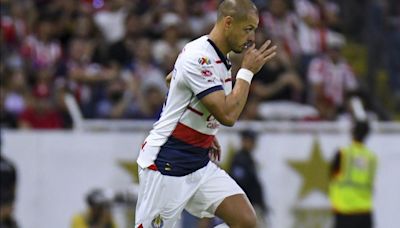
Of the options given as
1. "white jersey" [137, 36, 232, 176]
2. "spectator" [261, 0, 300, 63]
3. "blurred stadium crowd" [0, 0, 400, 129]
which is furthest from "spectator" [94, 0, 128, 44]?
"white jersey" [137, 36, 232, 176]

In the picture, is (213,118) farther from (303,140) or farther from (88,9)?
(88,9)

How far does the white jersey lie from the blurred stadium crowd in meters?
7.48

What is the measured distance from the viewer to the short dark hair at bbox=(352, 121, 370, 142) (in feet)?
50.4

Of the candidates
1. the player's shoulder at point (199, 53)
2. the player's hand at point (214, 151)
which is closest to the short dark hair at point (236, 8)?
the player's shoulder at point (199, 53)

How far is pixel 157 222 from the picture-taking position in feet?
30.8

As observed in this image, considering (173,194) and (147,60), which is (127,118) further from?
(173,194)

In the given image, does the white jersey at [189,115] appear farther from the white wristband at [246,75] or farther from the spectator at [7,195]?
the spectator at [7,195]

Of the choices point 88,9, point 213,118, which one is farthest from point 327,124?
point 213,118

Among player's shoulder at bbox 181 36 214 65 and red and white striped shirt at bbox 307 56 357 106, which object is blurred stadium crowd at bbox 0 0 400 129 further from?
player's shoulder at bbox 181 36 214 65

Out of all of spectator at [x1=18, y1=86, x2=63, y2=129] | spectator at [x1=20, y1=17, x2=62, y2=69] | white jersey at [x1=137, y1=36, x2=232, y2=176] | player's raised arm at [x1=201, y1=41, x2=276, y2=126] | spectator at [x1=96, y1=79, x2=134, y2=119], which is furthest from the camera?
spectator at [x1=20, y1=17, x2=62, y2=69]

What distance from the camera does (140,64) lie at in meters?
17.5

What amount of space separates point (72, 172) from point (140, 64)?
174cm

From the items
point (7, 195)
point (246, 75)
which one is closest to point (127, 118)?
point (7, 195)

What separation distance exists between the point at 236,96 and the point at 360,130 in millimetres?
6548
